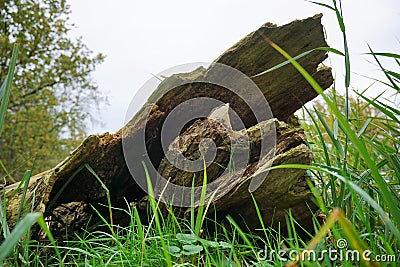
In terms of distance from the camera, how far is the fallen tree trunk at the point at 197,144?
3.86ft

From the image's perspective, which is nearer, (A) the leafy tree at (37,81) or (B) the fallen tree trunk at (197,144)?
(B) the fallen tree trunk at (197,144)

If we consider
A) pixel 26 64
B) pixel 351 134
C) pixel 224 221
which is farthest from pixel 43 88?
pixel 351 134

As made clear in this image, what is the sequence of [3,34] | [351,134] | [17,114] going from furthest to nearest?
1. [17,114]
2. [3,34]
3. [351,134]

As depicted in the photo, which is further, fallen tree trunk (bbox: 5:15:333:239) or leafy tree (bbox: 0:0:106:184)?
leafy tree (bbox: 0:0:106:184)

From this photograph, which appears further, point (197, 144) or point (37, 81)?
point (37, 81)

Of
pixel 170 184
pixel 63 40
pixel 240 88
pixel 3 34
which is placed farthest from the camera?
pixel 63 40

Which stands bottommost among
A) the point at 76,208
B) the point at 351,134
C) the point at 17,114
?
the point at 76,208

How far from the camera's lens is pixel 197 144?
124 centimetres

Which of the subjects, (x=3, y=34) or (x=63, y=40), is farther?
(x=63, y=40)

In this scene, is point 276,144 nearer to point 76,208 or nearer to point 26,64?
point 76,208

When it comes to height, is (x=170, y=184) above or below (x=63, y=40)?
below

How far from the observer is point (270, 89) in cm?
139

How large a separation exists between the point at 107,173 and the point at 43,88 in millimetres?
4332

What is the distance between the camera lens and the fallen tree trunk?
1.18 metres
